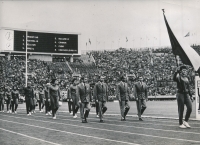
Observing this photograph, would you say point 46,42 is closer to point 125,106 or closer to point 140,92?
point 125,106

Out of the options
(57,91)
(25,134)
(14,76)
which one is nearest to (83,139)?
(25,134)

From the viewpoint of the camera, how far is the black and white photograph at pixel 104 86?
10.3 meters

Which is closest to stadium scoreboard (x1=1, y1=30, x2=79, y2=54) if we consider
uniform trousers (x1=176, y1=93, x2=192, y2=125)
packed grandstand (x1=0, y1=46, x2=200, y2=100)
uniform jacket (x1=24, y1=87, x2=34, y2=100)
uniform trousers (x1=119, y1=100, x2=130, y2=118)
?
packed grandstand (x1=0, y1=46, x2=200, y2=100)

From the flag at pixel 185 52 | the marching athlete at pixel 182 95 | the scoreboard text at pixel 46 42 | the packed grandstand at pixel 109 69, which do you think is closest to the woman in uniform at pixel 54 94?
the flag at pixel 185 52

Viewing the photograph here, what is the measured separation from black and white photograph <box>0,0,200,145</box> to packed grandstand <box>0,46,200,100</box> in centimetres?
12

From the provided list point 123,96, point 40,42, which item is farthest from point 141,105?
point 40,42

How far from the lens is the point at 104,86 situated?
1527 cm

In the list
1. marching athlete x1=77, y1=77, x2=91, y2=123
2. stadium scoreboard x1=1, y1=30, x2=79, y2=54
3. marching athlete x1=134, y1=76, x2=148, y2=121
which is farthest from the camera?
stadium scoreboard x1=1, y1=30, x2=79, y2=54

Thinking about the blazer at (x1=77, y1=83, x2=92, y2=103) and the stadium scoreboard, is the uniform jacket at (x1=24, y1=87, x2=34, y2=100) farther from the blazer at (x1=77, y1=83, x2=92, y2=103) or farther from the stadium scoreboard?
the stadium scoreboard

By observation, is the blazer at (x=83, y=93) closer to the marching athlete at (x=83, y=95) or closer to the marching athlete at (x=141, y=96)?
the marching athlete at (x=83, y=95)

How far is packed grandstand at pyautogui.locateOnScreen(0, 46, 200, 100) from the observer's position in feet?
145

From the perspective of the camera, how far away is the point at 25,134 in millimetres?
10398

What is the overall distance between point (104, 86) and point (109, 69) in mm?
32171

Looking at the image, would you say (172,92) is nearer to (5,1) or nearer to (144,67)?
(144,67)
